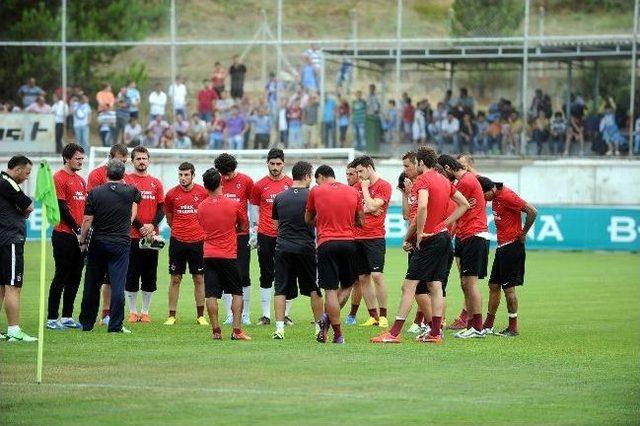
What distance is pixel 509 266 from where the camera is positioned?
16.7m

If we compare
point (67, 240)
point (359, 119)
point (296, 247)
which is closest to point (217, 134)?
point (359, 119)

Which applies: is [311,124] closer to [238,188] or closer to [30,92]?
[30,92]

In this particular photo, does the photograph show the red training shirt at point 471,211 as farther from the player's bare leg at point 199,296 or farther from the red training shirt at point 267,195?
the player's bare leg at point 199,296

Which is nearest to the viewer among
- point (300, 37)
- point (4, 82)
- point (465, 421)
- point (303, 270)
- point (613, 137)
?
point (465, 421)

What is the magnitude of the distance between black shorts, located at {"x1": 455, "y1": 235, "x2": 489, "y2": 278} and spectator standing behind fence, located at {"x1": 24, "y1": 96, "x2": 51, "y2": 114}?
76.1ft

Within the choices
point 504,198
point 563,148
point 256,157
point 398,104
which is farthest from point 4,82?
point 504,198

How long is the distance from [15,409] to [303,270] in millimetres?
5277

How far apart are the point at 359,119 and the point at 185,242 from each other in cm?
1928

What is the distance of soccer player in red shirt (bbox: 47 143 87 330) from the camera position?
1711 centimetres

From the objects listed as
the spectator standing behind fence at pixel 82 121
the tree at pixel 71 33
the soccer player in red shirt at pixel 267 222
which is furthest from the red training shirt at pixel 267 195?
the tree at pixel 71 33

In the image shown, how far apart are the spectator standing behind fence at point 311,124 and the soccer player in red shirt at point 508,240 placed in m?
20.1

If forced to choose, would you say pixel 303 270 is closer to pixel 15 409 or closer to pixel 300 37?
pixel 15 409

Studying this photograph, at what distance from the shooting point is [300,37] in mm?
43781

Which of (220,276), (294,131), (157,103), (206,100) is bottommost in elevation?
(220,276)
